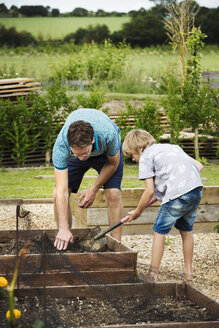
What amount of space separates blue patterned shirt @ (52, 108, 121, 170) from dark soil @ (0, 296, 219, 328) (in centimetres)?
94

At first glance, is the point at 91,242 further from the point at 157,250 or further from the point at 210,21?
the point at 210,21

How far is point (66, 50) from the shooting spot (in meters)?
17.0

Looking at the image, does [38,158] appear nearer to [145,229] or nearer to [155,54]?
[145,229]

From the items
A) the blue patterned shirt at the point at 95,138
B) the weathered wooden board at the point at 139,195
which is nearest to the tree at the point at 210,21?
the weathered wooden board at the point at 139,195

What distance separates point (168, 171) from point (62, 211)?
0.76 metres

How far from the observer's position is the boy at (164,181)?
3.40 meters

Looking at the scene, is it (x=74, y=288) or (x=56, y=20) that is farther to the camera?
(x=56, y=20)

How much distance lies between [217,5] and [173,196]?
531 inches

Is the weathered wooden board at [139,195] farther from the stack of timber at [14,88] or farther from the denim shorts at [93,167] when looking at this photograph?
the stack of timber at [14,88]

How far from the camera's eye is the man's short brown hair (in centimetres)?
300

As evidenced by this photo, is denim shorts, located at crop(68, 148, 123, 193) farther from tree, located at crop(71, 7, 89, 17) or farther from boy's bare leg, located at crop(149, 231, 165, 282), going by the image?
tree, located at crop(71, 7, 89, 17)

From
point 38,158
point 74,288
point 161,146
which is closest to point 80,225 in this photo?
point 161,146

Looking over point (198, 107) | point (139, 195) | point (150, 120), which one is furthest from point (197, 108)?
point (139, 195)

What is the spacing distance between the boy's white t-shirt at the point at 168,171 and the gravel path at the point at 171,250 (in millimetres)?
543
